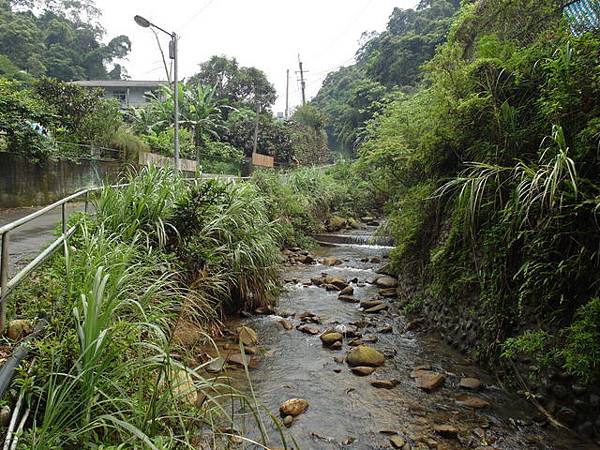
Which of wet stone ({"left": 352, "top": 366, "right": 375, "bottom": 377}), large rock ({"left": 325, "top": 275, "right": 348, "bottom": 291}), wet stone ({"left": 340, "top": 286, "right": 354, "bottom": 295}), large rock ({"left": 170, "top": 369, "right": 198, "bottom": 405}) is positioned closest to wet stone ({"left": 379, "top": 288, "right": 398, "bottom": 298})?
wet stone ({"left": 340, "top": 286, "right": 354, "bottom": 295})

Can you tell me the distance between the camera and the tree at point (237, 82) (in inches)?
1061

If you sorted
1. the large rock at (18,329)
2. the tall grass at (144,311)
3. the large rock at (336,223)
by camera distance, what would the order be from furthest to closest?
the large rock at (336,223) → the large rock at (18,329) → the tall grass at (144,311)

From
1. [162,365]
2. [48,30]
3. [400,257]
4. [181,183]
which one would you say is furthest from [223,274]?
[48,30]

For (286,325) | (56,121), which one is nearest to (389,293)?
(286,325)

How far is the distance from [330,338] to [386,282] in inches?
110

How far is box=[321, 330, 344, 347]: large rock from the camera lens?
5035 millimetres

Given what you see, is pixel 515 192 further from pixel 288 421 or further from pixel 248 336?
pixel 248 336

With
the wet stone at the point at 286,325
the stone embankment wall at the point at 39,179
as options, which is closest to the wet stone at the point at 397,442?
the wet stone at the point at 286,325

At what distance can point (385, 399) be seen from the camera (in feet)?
12.4

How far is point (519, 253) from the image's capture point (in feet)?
12.7

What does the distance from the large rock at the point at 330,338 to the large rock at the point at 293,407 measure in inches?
53.8

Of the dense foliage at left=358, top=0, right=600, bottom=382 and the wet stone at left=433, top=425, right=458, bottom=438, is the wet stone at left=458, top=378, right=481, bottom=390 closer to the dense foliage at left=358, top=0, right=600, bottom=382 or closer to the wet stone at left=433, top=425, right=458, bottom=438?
the dense foliage at left=358, top=0, right=600, bottom=382

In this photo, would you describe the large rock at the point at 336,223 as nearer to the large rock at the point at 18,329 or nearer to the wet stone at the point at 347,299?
the wet stone at the point at 347,299

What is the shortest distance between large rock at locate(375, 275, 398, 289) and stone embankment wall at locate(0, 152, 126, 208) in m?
5.84
